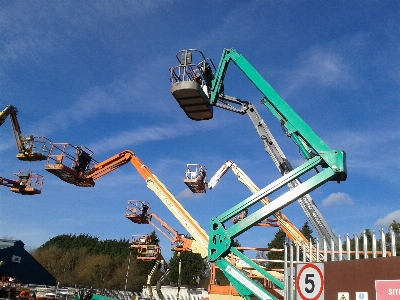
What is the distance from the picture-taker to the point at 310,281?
9789 mm

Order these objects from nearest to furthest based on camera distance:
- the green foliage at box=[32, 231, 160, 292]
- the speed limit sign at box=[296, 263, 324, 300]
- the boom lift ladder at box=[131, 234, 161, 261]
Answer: the speed limit sign at box=[296, 263, 324, 300], the boom lift ladder at box=[131, 234, 161, 261], the green foliage at box=[32, 231, 160, 292]

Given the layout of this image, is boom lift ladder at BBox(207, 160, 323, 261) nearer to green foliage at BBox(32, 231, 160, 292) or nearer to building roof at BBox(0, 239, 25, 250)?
building roof at BBox(0, 239, 25, 250)

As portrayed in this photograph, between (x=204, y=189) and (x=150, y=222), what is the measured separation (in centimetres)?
558

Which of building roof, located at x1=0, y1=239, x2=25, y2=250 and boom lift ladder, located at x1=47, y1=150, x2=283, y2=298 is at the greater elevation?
boom lift ladder, located at x1=47, y1=150, x2=283, y2=298

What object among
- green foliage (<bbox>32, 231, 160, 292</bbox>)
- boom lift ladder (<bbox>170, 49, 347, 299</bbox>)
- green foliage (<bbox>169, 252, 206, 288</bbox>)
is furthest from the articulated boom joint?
green foliage (<bbox>169, 252, 206, 288</bbox>)

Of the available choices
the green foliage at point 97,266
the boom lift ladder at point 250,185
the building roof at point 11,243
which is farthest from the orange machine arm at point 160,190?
the green foliage at point 97,266

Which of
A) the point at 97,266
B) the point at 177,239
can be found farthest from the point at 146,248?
the point at 97,266

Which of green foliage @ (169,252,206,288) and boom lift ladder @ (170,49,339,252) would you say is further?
green foliage @ (169,252,206,288)

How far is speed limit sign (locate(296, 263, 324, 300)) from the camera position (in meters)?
9.59

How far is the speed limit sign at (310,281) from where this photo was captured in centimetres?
959

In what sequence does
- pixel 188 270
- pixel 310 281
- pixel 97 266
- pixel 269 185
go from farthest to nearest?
pixel 188 270 → pixel 97 266 → pixel 269 185 → pixel 310 281

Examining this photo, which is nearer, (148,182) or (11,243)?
(148,182)

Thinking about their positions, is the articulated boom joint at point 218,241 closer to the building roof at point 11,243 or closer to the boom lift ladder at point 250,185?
the boom lift ladder at point 250,185

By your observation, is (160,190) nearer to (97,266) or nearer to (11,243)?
(11,243)
